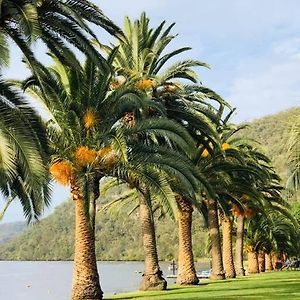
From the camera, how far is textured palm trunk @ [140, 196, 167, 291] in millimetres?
27469

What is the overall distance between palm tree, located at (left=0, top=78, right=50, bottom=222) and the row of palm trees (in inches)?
1.1

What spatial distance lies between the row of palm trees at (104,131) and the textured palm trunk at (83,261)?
0.12ft

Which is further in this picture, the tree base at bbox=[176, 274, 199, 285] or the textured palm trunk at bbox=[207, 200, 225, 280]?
the textured palm trunk at bbox=[207, 200, 225, 280]

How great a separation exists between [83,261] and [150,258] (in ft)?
21.2

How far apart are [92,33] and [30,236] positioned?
7429 inches

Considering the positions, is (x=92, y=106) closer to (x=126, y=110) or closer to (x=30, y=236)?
(x=126, y=110)

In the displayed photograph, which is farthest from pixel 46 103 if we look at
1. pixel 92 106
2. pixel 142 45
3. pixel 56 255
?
pixel 56 255

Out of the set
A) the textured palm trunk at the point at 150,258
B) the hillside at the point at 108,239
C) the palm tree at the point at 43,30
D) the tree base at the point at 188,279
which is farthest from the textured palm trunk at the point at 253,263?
the hillside at the point at 108,239

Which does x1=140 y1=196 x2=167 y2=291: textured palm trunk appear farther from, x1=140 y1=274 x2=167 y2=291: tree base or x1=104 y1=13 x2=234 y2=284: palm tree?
x1=104 y1=13 x2=234 y2=284: palm tree

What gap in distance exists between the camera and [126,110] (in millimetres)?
21781

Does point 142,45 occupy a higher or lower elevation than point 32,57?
higher

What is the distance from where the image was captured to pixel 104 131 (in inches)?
834

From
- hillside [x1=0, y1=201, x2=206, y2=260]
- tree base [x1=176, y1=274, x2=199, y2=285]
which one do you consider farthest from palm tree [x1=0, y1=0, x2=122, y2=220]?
hillside [x1=0, y1=201, x2=206, y2=260]

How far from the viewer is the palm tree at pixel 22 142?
13.0 meters
